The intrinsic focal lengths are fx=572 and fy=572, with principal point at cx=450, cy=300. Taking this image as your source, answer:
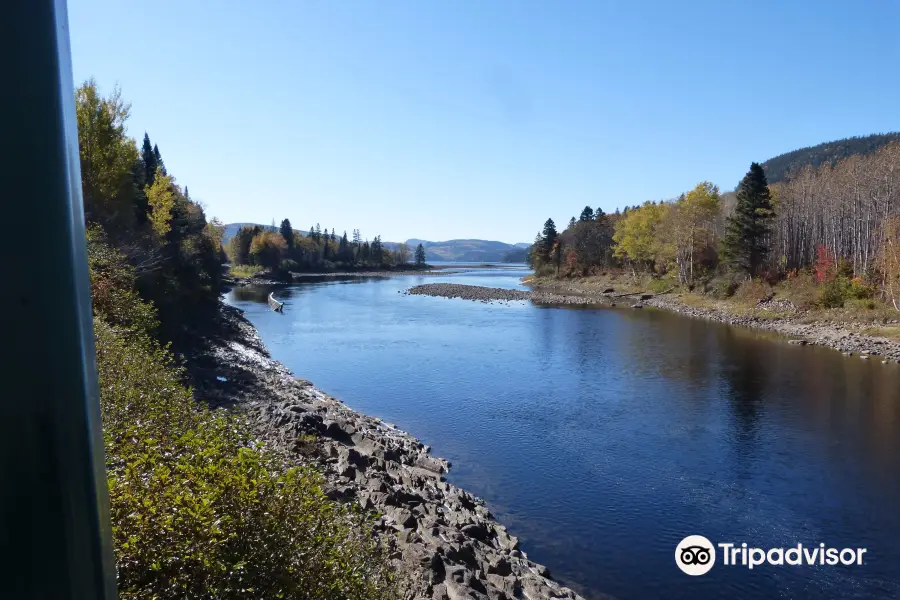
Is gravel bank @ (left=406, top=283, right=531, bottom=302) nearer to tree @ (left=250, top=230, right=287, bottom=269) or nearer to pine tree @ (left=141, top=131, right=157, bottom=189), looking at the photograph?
pine tree @ (left=141, top=131, right=157, bottom=189)

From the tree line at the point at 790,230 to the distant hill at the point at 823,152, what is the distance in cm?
4161

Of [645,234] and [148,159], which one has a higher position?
[148,159]

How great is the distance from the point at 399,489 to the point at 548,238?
70444 millimetres

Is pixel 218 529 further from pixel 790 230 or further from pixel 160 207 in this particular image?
pixel 790 230

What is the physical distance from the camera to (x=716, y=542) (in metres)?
9.98

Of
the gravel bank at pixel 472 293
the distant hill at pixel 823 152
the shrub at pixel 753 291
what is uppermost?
the distant hill at pixel 823 152

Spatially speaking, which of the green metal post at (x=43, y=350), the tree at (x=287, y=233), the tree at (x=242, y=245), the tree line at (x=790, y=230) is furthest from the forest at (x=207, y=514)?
the tree at (x=287, y=233)

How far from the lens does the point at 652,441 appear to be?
1471 centimetres

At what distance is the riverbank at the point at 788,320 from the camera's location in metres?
25.9

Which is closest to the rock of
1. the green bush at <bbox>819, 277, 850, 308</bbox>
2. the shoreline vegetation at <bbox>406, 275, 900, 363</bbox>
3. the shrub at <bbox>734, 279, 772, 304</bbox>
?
the shoreline vegetation at <bbox>406, 275, 900, 363</bbox>

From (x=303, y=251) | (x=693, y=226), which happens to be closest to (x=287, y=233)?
(x=303, y=251)

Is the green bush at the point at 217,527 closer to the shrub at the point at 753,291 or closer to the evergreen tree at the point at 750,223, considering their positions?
the shrub at the point at 753,291

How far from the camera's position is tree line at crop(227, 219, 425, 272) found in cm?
9156

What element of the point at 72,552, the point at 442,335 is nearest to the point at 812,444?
the point at 72,552
